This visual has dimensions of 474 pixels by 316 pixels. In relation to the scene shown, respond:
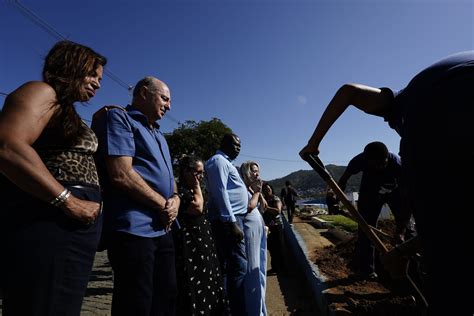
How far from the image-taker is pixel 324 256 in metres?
5.73

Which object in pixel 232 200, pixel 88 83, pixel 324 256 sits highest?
pixel 88 83

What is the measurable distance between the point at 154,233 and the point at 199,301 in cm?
107

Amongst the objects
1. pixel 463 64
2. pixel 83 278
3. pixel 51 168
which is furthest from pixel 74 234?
pixel 463 64

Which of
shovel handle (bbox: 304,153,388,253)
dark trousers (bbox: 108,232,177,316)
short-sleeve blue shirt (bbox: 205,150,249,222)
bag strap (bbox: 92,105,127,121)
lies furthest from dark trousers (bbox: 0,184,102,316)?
short-sleeve blue shirt (bbox: 205,150,249,222)

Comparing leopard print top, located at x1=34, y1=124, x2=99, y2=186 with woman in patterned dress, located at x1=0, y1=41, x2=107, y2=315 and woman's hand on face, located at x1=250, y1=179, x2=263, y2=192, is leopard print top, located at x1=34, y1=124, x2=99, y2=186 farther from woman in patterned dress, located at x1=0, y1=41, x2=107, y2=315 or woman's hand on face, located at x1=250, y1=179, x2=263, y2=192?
woman's hand on face, located at x1=250, y1=179, x2=263, y2=192

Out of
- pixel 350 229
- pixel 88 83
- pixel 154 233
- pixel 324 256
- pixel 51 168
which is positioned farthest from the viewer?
pixel 350 229

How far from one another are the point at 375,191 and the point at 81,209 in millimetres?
3920

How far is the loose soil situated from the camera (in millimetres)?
2994

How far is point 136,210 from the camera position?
2113 millimetres

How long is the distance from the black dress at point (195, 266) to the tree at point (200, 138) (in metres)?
18.8

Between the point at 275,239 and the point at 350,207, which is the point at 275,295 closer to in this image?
the point at 275,239

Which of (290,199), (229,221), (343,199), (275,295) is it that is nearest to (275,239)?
(275,295)

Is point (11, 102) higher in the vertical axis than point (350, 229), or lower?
higher

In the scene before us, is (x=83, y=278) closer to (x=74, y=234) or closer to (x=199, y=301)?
(x=74, y=234)
